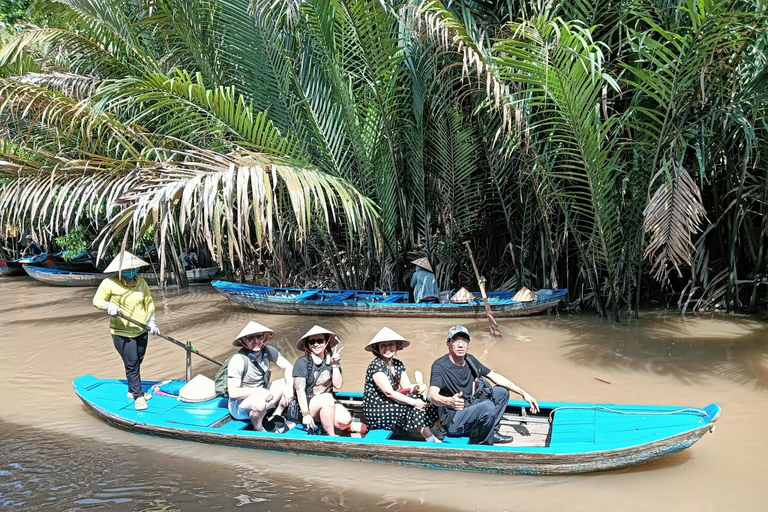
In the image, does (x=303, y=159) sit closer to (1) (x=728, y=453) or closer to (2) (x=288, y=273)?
(2) (x=288, y=273)

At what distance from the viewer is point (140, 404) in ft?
18.4

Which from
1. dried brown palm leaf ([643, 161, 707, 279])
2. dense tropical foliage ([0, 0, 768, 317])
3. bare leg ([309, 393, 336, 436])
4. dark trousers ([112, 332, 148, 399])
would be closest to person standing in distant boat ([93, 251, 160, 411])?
dark trousers ([112, 332, 148, 399])

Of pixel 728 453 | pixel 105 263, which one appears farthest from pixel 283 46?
pixel 105 263

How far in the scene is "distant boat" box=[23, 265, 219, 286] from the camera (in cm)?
1454

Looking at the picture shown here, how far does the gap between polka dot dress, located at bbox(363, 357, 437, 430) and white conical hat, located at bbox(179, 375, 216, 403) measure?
5.44 ft

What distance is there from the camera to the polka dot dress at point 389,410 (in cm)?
486

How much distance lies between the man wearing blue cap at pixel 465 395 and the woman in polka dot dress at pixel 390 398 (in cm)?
19

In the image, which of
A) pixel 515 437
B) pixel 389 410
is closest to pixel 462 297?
pixel 515 437

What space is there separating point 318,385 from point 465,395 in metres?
1.19

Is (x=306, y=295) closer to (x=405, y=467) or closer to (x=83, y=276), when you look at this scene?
(x=405, y=467)

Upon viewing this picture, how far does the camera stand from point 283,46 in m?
9.30

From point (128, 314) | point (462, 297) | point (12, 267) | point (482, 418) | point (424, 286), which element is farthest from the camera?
point (12, 267)

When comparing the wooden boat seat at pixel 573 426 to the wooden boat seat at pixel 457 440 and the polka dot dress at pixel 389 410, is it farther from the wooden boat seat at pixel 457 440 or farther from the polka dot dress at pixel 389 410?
the polka dot dress at pixel 389 410

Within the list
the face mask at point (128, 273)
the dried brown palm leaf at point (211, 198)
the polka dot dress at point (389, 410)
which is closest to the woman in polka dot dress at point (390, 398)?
the polka dot dress at point (389, 410)
